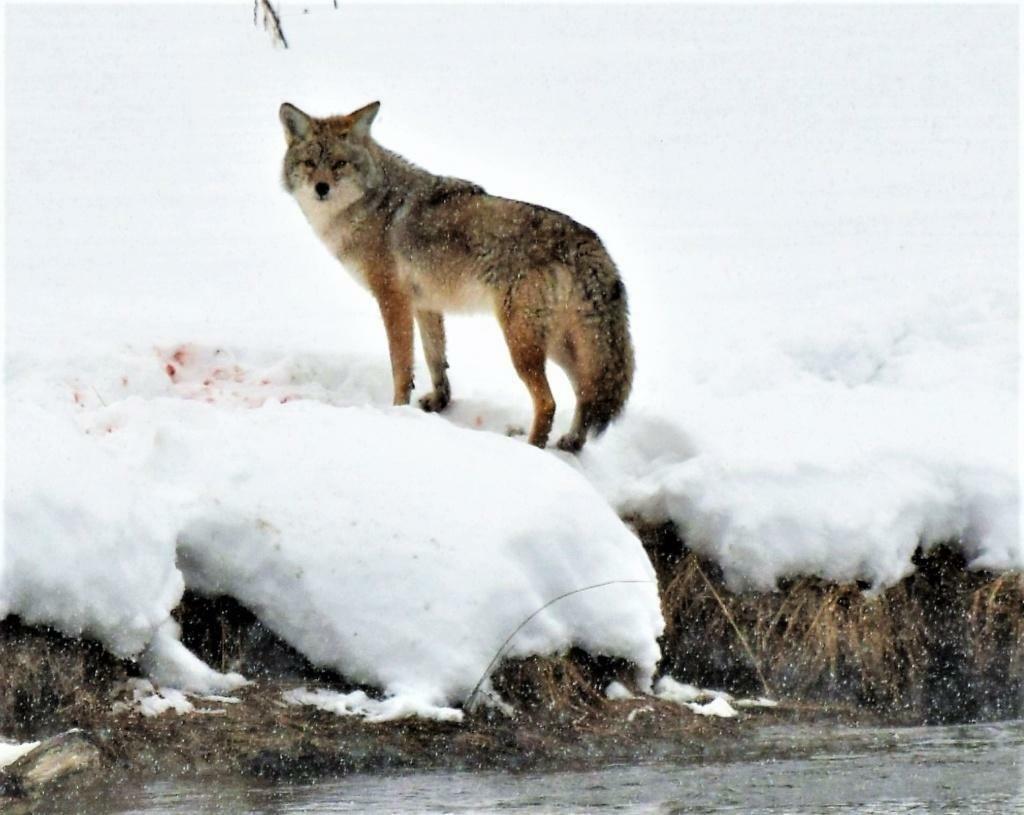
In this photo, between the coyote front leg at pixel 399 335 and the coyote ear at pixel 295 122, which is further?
the coyote ear at pixel 295 122

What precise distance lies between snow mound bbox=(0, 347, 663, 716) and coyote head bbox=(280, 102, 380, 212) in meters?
2.05

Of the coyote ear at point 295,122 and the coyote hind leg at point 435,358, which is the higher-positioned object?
the coyote ear at point 295,122

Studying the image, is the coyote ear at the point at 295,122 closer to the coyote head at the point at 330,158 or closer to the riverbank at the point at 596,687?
the coyote head at the point at 330,158

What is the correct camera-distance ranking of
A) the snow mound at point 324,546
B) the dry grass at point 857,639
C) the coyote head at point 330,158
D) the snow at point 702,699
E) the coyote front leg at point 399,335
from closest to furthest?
the snow mound at point 324,546
the snow at point 702,699
the dry grass at point 857,639
the coyote front leg at point 399,335
the coyote head at point 330,158

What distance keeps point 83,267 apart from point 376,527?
22.7ft

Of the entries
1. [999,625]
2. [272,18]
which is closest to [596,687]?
[999,625]

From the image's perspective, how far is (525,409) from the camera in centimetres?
766

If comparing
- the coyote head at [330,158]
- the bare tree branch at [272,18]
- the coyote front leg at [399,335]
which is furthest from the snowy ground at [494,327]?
the bare tree branch at [272,18]

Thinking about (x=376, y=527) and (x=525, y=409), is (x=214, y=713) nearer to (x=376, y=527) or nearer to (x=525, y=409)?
(x=376, y=527)

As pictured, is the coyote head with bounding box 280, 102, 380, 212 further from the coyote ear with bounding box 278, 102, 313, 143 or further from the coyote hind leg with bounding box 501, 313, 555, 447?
the coyote hind leg with bounding box 501, 313, 555, 447

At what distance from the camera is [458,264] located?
757 cm

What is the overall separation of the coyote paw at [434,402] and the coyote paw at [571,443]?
33.6 inches

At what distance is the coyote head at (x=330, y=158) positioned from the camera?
8.00 m

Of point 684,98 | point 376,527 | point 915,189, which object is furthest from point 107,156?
point 376,527
